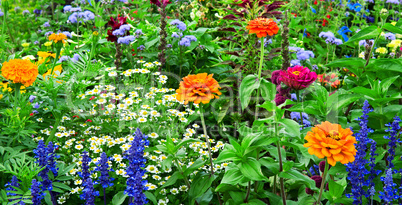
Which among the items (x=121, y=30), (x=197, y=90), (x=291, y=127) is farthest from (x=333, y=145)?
(x=121, y=30)

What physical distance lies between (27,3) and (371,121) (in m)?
5.78

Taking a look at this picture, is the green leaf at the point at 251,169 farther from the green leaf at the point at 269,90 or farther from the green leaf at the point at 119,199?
the green leaf at the point at 119,199

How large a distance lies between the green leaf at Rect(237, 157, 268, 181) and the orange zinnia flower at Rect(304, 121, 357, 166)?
0.29 meters

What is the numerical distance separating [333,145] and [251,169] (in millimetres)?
415

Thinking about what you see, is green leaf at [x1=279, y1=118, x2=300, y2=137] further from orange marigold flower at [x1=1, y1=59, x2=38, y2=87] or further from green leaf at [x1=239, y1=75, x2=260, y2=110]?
orange marigold flower at [x1=1, y1=59, x2=38, y2=87]

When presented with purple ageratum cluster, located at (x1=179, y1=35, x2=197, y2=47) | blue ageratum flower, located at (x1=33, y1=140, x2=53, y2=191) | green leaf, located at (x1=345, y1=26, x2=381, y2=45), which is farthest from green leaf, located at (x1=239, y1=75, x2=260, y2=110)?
purple ageratum cluster, located at (x1=179, y1=35, x2=197, y2=47)

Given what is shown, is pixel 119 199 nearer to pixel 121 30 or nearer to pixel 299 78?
pixel 299 78

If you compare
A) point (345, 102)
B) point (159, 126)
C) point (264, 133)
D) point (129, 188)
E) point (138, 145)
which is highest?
point (345, 102)

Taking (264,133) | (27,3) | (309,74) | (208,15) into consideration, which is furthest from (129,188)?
(27,3)

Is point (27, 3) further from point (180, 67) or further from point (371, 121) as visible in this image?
point (371, 121)

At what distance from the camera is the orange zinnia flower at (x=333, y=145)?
1243mm

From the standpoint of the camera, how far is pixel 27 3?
5.86 meters

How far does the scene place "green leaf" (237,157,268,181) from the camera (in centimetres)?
148

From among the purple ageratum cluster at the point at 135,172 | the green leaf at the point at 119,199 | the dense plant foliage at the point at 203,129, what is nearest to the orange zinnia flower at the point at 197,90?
the dense plant foliage at the point at 203,129
